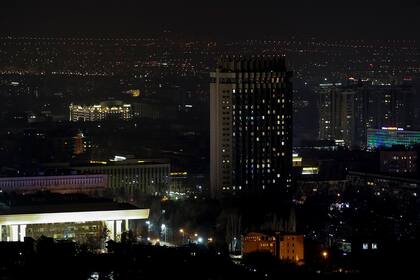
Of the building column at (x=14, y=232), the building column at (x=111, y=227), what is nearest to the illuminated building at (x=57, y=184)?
the building column at (x=111, y=227)

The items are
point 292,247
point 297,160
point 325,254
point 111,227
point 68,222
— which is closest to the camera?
point 325,254

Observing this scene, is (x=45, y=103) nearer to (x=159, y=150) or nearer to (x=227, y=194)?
(x=159, y=150)

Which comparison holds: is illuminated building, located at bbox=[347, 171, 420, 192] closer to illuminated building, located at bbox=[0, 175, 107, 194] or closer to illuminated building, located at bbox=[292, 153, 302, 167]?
illuminated building, located at bbox=[292, 153, 302, 167]

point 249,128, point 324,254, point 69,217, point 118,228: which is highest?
point 249,128

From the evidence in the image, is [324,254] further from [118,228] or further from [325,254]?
[118,228]

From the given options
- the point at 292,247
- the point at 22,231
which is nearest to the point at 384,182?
the point at 22,231

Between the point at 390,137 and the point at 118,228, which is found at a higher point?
the point at 390,137

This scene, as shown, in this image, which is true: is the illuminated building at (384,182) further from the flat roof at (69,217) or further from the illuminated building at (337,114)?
the flat roof at (69,217)
